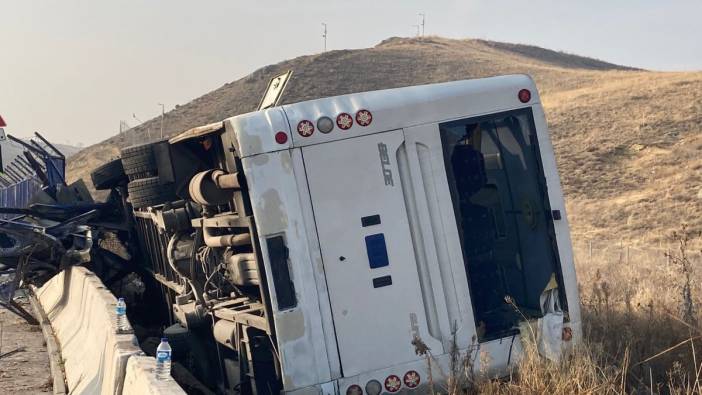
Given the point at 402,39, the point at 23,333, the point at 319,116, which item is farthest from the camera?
the point at 402,39

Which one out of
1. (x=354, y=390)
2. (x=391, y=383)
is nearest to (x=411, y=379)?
(x=391, y=383)

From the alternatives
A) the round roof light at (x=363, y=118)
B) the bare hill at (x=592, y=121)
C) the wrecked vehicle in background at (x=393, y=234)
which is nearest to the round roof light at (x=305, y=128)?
the wrecked vehicle in background at (x=393, y=234)

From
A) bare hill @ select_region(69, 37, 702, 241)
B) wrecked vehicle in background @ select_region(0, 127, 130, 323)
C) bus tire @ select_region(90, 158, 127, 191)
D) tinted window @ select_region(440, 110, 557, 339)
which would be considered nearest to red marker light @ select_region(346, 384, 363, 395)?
tinted window @ select_region(440, 110, 557, 339)

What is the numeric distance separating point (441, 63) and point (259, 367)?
56.7 meters

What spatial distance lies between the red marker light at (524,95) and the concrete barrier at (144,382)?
10.2 ft

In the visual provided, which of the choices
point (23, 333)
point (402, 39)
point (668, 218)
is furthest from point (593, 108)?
point (402, 39)

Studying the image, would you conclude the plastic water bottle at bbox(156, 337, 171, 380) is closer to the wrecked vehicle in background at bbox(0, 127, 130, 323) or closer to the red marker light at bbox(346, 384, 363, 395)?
the red marker light at bbox(346, 384, 363, 395)

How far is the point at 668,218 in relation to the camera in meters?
19.9

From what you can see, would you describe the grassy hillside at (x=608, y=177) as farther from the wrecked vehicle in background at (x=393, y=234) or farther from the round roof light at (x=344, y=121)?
the round roof light at (x=344, y=121)

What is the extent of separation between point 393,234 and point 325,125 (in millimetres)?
890

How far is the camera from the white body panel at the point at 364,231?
5.39m

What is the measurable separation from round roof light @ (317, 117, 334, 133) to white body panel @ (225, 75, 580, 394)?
4 cm

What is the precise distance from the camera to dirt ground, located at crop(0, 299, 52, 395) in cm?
870

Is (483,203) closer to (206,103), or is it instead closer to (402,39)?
(206,103)
